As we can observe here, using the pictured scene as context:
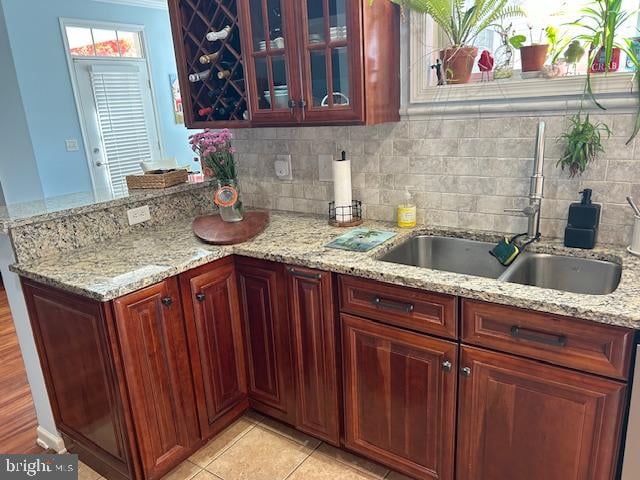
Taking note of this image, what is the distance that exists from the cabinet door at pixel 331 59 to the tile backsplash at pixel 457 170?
1.07 feet

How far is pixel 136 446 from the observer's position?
183 centimetres

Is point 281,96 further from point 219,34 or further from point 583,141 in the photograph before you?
point 583,141

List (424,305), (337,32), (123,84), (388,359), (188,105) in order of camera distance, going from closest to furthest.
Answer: (424,305)
(388,359)
(337,32)
(188,105)
(123,84)

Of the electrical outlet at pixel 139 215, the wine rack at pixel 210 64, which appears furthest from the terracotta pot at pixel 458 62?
the electrical outlet at pixel 139 215

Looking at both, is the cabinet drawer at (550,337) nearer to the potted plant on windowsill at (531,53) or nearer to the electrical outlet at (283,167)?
the potted plant on windowsill at (531,53)

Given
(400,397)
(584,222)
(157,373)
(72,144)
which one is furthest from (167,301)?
(72,144)

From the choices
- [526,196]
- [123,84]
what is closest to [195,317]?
[526,196]

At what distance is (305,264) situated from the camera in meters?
1.85

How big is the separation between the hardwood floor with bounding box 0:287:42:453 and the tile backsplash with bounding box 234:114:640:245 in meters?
1.73

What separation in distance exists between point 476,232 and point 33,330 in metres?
1.97

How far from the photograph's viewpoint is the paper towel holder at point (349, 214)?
228 centimetres

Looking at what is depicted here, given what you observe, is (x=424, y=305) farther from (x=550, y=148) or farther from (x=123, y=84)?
(x=123, y=84)

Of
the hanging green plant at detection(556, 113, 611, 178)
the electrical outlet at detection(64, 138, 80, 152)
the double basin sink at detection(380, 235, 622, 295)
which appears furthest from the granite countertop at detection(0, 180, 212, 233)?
the electrical outlet at detection(64, 138, 80, 152)

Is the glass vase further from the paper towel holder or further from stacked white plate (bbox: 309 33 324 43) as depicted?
stacked white plate (bbox: 309 33 324 43)
